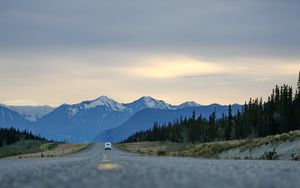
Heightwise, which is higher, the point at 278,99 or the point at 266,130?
the point at 278,99

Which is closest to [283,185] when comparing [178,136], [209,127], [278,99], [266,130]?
[266,130]

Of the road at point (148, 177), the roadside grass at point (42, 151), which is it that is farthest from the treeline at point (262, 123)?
the road at point (148, 177)

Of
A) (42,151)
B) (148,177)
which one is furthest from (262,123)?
(148,177)

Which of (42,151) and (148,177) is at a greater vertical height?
(148,177)

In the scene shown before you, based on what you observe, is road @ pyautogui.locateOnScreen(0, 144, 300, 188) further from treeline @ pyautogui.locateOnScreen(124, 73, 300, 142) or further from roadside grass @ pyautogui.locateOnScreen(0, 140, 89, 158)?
treeline @ pyautogui.locateOnScreen(124, 73, 300, 142)

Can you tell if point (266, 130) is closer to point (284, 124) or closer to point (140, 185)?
point (284, 124)

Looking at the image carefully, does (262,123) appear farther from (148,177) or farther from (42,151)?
(148,177)

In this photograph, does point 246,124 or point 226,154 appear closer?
point 226,154

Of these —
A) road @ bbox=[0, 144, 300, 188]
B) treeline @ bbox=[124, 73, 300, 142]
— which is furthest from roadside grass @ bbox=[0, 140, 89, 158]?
road @ bbox=[0, 144, 300, 188]

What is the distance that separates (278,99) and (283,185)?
12058cm

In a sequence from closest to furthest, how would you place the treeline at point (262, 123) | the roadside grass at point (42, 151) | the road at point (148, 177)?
the road at point (148, 177) < the roadside grass at point (42, 151) < the treeline at point (262, 123)

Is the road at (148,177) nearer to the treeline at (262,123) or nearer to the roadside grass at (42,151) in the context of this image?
the roadside grass at (42,151)

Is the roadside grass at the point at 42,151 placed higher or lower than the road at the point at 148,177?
lower

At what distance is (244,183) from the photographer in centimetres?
797
